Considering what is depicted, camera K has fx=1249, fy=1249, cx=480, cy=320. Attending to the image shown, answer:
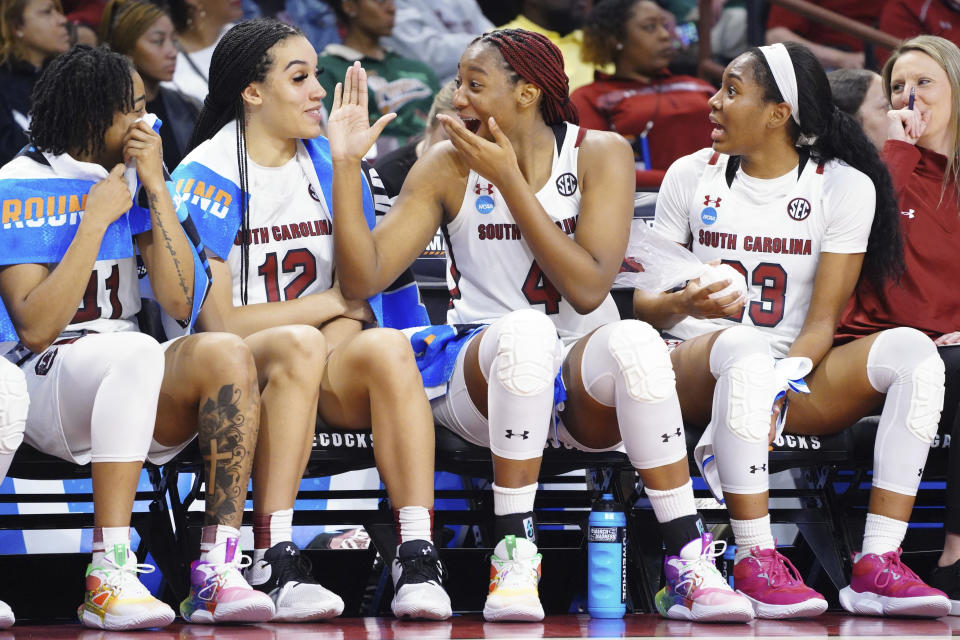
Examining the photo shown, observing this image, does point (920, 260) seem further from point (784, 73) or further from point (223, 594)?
point (223, 594)

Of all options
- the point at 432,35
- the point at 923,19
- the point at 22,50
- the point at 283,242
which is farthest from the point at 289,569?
the point at 923,19

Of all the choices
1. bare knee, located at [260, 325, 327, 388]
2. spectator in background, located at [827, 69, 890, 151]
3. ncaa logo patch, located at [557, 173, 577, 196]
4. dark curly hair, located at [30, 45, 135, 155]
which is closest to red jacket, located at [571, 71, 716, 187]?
spectator in background, located at [827, 69, 890, 151]

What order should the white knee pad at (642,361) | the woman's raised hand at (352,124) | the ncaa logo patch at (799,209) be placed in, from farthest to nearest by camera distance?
1. the ncaa logo patch at (799,209)
2. the woman's raised hand at (352,124)
3. the white knee pad at (642,361)

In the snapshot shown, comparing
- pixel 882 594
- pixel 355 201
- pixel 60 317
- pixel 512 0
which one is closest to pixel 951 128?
pixel 882 594

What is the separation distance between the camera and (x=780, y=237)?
3320mm

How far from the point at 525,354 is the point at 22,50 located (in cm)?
313

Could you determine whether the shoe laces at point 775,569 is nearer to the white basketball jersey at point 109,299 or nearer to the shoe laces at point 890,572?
the shoe laces at point 890,572

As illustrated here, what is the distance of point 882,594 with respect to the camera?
2.87 m

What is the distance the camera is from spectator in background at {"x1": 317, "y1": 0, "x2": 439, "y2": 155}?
5605 mm

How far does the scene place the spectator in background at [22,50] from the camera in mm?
4781

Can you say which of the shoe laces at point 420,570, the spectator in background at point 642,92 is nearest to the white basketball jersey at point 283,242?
the shoe laces at point 420,570

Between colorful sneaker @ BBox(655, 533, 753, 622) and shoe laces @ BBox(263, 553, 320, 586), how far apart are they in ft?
2.61

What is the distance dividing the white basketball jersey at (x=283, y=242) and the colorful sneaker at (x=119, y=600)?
0.80m

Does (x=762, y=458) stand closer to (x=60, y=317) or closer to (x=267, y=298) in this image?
(x=267, y=298)
